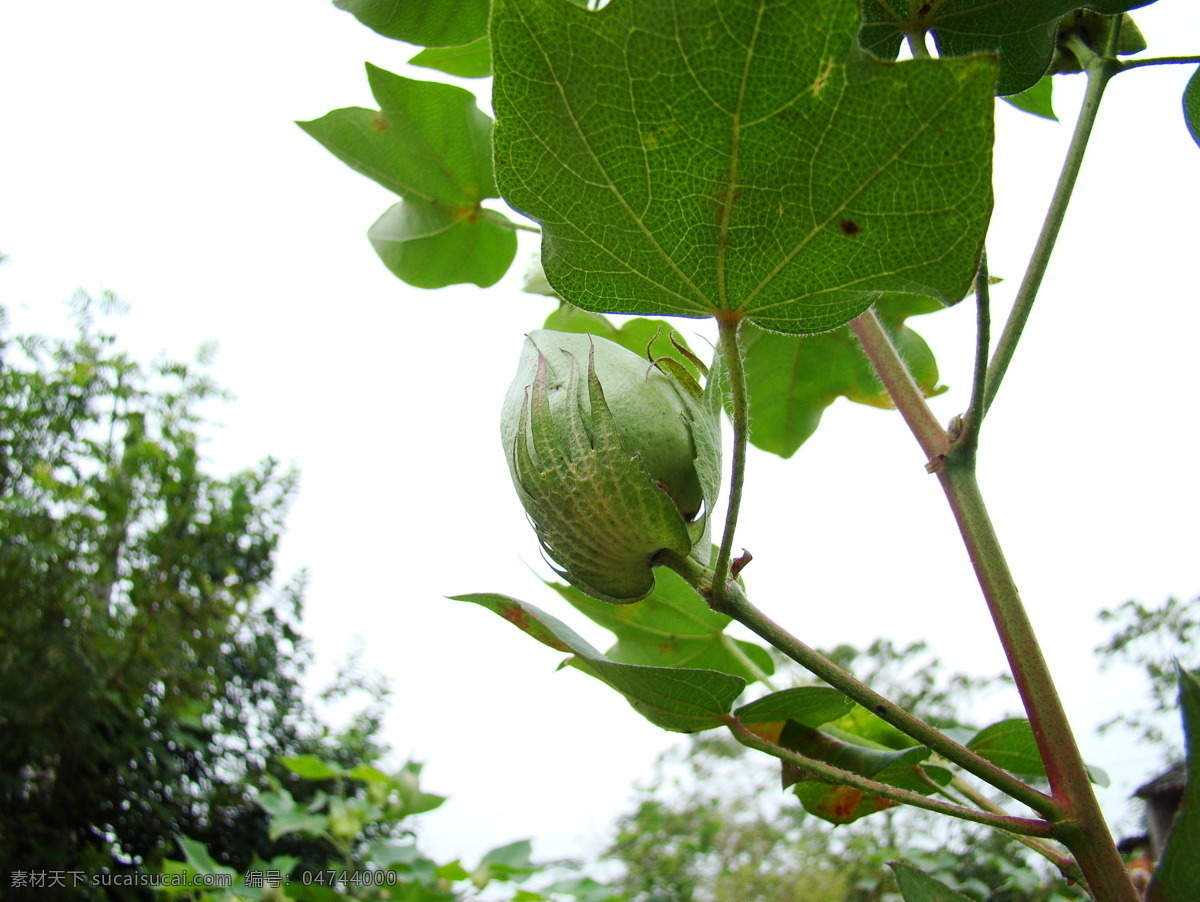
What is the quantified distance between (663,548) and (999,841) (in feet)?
21.6

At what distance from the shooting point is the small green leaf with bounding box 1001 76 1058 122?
0.64 m

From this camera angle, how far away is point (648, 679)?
0.40 m

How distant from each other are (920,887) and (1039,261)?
11.9 inches

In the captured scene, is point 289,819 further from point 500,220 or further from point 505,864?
point 500,220

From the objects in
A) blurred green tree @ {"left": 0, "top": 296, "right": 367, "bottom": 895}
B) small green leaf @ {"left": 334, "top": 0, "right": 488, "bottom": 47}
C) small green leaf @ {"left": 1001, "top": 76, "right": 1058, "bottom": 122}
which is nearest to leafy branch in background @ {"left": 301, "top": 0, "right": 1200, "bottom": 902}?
small green leaf @ {"left": 1001, "top": 76, "right": 1058, "bottom": 122}

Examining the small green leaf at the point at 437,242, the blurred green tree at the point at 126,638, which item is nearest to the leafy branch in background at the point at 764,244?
the small green leaf at the point at 437,242

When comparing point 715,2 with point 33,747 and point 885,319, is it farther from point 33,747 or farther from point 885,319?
point 33,747

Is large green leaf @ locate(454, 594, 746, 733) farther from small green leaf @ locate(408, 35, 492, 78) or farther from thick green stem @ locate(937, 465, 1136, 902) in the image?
small green leaf @ locate(408, 35, 492, 78)

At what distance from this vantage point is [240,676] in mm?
4996

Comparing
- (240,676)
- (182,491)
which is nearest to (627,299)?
(182,491)

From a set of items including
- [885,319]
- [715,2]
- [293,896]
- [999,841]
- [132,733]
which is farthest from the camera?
[999,841]

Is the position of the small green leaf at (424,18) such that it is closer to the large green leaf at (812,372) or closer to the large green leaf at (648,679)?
the large green leaf at (812,372)

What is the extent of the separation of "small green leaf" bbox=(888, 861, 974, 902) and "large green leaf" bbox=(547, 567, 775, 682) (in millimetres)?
209

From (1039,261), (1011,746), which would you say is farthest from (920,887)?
(1039,261)
